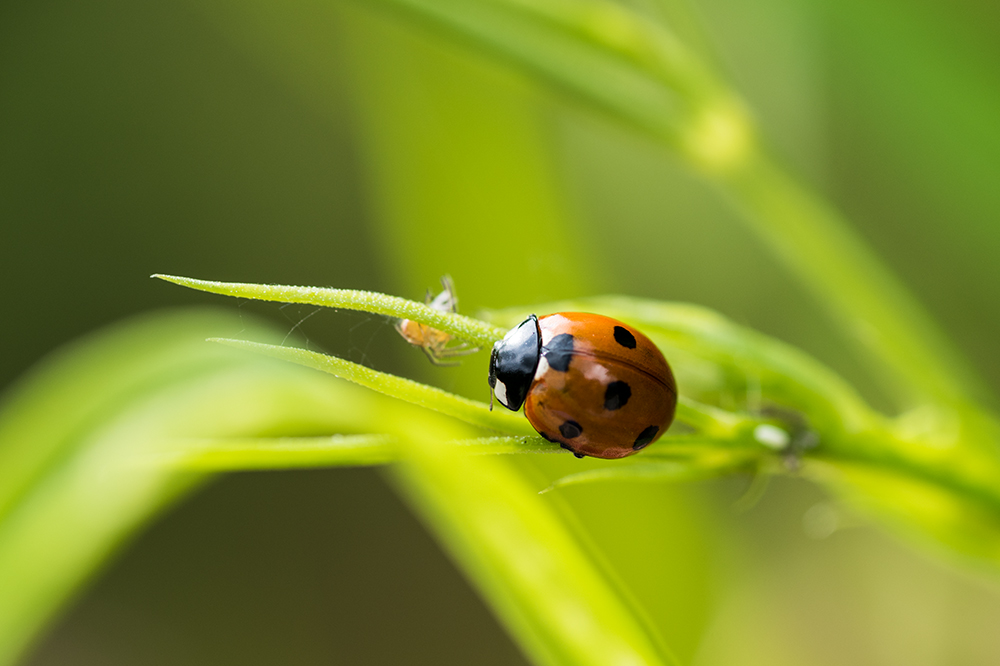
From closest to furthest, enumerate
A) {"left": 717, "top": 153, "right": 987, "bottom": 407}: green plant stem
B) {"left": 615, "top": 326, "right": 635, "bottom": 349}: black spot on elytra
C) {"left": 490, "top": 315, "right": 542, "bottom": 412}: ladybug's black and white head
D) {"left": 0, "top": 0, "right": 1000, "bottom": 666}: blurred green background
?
1. {"left": 615, "top": 326, "right": 635, "bottom": 349}: black spot on elytra
2. {"left": 490, "top": 315, "right": 542, "bottom": 412}: ladybug's black and white head
3. {"left": 717, "top": 153, "right": 987, "bottom": 407}: green plant stem
4. {"left": 0, "top": 0, "right": 1000, "bottom": 666}: blurred green background

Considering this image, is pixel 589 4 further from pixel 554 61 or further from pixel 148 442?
pixel 148 442

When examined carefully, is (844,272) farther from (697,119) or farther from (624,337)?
(624,337)

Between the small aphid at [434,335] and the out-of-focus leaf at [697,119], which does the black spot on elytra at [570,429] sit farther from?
the out-of-focus leaf at [697,119]

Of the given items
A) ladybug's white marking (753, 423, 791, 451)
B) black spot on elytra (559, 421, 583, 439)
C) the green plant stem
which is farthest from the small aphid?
the green plant stem

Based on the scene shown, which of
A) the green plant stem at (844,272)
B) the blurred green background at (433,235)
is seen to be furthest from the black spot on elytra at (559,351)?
the blurred green background at (433,235)

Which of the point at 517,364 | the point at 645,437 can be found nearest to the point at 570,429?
the point at 645,437

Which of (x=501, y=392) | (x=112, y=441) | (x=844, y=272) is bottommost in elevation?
(x=112, y=441)

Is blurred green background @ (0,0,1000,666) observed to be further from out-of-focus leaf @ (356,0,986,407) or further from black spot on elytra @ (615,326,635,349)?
black spot on elytra @ (615,326,635,349)

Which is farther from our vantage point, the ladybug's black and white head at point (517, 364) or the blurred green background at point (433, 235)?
the blurred green background at point (433, 235)
